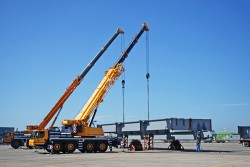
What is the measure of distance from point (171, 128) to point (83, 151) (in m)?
8.56

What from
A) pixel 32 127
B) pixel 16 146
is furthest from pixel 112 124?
pixel 16 146

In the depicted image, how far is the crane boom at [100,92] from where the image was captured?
1245 inches

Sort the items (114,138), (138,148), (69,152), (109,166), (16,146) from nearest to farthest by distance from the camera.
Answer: (109,166)
(69,152)
(114,138)
(138,148)
(16,146)

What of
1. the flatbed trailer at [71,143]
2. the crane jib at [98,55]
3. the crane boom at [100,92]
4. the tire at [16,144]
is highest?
the crane jib at [98,55]

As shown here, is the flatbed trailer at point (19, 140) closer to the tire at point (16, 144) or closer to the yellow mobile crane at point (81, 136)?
the tire at point (16, 144)

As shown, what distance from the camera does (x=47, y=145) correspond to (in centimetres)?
2988

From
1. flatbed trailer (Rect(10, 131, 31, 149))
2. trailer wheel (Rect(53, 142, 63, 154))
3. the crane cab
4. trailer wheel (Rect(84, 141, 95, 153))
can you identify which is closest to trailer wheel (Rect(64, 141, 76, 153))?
trailer wheel (Rect(53, 142, 63, 154))

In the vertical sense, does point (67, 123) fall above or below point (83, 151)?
above

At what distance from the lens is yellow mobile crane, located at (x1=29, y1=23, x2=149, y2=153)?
29.6 metres

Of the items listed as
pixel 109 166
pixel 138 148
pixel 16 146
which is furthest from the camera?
pixel 16 146

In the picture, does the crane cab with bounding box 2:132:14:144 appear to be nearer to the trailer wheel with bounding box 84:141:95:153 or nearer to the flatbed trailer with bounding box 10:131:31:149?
the flatbed trailer with bounding box 10:131:31:149

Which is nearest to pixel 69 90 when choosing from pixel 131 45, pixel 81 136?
pixel 81 136

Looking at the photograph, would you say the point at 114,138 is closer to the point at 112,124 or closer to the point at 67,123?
the point at 67,123

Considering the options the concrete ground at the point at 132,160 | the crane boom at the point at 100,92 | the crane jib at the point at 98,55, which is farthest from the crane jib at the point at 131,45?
the concrete ground at the point at 132,160
